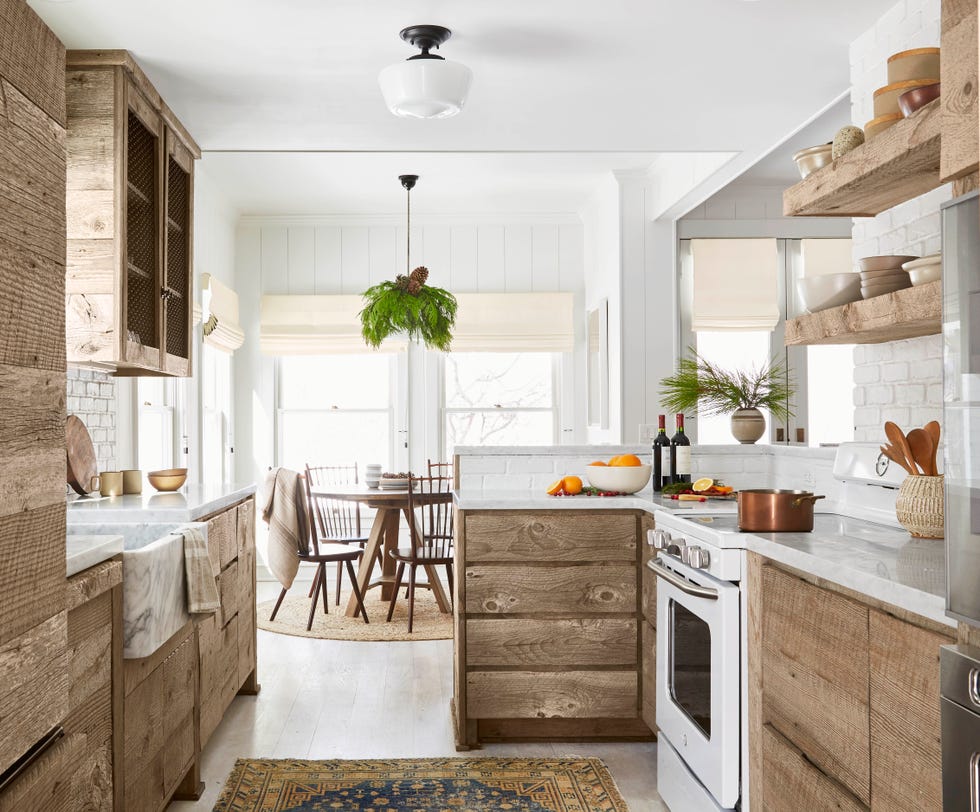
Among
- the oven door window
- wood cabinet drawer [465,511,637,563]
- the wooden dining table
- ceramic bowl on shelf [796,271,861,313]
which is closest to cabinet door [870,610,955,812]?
the oven door window

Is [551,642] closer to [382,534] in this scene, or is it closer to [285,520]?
[285,520]

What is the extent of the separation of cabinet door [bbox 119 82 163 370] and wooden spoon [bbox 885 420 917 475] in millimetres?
2305

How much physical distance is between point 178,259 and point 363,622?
8.32ft

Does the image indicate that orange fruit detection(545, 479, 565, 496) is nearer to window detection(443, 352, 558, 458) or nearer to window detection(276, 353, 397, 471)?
window detection(443, 352, 558, 458)

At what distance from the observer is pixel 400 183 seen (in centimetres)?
587

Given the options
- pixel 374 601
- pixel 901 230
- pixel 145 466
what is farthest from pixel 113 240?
pixel 374 601

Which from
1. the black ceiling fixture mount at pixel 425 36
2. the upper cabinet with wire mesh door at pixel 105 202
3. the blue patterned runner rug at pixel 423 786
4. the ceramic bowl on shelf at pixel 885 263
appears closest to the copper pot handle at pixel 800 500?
the ceramic bowl on shelf at pixel 885 263

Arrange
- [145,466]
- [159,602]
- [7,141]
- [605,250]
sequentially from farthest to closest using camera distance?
[605,250]
[145,466]
[159,602]
[7,141]

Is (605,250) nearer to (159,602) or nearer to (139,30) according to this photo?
(139,30)

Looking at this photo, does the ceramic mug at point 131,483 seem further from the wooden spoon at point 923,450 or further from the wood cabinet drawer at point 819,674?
the wooden spoon at point 923,450

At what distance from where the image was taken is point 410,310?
5.28 metres

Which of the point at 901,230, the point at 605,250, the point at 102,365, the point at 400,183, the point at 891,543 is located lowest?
the point at 891,543

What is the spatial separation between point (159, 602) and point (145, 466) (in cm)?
245

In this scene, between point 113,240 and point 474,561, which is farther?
point 474,561
